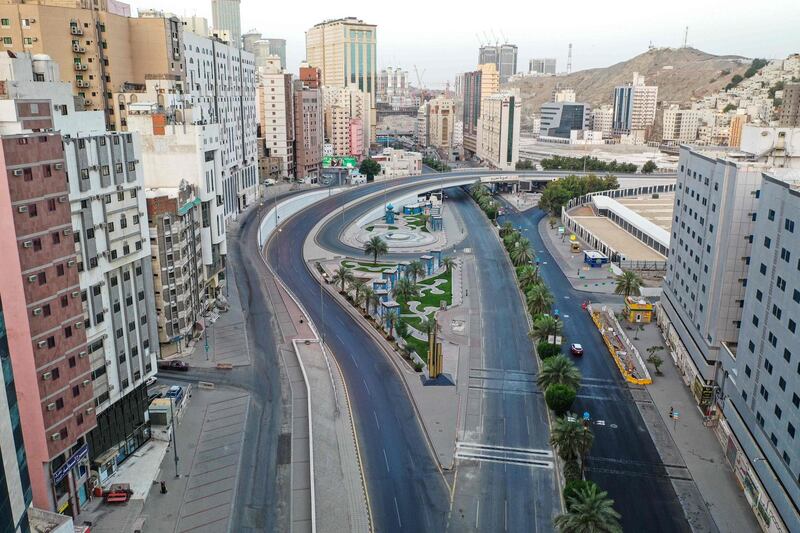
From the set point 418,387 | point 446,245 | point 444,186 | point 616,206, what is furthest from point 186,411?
point 444,186

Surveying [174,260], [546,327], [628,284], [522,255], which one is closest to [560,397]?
[546,327]

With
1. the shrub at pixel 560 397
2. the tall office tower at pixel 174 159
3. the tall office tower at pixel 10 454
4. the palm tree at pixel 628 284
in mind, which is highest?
the tall office tower at pixel 174 159

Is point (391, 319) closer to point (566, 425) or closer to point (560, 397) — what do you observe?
point (560, 397)

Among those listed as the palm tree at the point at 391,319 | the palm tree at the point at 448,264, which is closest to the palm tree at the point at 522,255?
the palm tree at the point at 448,264

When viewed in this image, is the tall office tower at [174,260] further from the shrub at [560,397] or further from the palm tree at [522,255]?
the palm tree at [522,255]

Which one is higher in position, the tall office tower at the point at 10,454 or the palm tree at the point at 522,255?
the tall office tower at the point at 10,454

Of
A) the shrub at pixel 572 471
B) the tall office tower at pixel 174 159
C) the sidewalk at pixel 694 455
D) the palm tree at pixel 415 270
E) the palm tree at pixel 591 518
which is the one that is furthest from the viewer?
the palm tree at pixel 415 270
